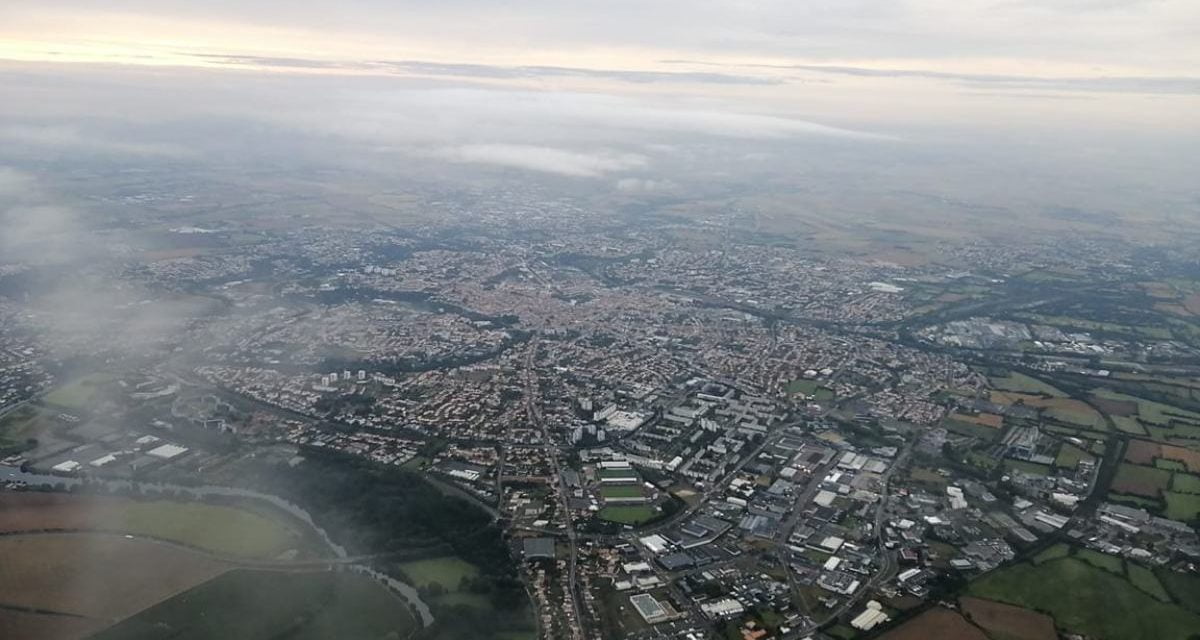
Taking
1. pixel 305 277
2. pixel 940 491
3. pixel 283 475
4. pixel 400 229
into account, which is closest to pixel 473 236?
pixel 400 229

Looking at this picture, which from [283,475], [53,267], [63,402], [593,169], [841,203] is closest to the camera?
[283,475]

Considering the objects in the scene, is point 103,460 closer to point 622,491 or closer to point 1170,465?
point 622,491

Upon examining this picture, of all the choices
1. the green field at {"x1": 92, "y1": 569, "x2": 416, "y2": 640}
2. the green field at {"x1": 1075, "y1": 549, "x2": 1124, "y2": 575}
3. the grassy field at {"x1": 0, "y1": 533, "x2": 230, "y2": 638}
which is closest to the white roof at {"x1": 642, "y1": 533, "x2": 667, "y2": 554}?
the green field at {"x1": 92, "y1": 569, "x2": 416, "y2": 640}

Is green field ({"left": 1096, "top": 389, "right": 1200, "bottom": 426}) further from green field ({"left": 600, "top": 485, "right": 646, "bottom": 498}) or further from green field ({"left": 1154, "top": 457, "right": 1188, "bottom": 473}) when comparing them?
green field ({"left": 600, "top": 485, "right": 646, "bottom": 498})

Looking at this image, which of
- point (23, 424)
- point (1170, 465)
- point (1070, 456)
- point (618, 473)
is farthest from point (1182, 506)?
point (23, 424)

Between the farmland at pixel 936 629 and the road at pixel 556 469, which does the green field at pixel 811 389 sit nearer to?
the road at pixel 556 469

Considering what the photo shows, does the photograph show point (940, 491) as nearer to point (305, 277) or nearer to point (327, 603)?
point (327, 603)
